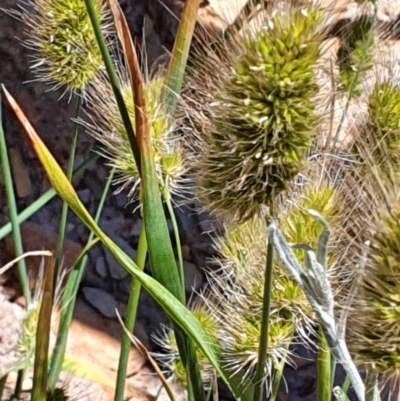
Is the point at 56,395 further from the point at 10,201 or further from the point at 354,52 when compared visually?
the point at 354,52

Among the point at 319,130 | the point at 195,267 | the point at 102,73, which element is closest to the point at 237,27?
the point at 319,130

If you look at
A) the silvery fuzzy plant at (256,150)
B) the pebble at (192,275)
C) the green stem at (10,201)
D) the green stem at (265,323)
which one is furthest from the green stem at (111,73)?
the pebble at (192,275)

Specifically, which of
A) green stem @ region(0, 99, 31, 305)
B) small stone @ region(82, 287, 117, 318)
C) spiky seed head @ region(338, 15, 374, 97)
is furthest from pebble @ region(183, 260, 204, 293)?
spiky seed head @ region(338, 15, 374, 97)

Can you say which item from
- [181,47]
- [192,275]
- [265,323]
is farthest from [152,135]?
[192,275]

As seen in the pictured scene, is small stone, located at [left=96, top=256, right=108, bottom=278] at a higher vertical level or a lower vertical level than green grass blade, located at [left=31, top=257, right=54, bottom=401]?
higher

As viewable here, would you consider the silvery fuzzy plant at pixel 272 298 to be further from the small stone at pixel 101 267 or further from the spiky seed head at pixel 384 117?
the small stone at pixel 101 267

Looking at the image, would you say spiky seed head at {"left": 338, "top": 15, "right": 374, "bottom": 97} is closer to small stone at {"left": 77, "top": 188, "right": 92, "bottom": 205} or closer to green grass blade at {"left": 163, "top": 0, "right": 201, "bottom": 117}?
green grass blade at {"left": 163, "top": 0, "right": 201, "bottom": 117}

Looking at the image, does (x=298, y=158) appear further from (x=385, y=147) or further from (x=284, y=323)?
(x=284, y=323)
